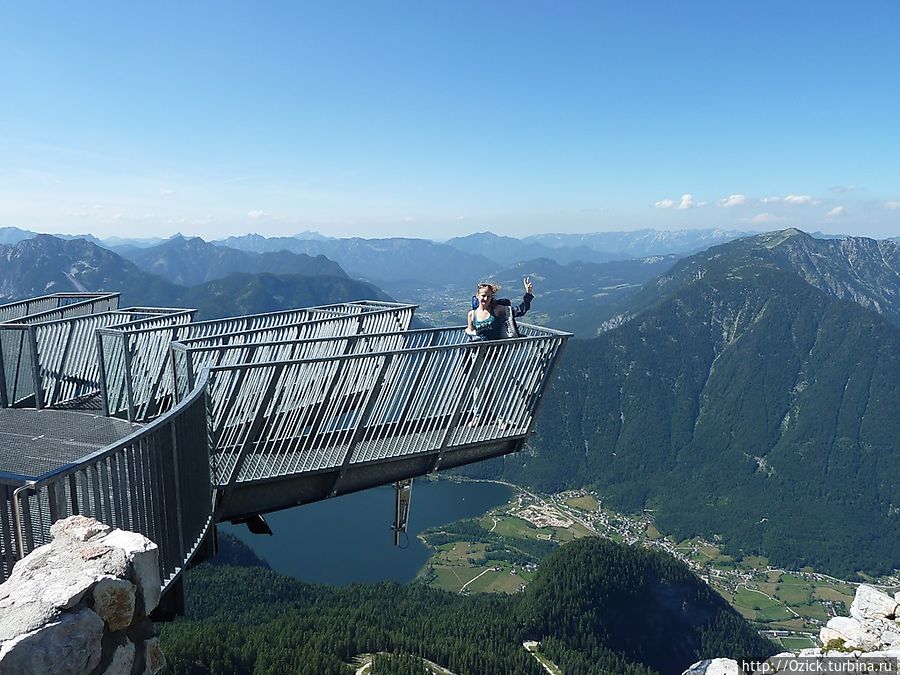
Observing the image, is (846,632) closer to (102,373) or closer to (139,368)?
(139,368)

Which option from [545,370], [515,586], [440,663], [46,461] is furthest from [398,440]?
[515,586]

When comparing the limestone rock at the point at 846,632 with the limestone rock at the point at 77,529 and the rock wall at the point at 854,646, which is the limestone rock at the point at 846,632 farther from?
→ the limestone rock at the point at 77,529

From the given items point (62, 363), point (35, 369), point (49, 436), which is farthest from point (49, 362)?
point (49, 436)

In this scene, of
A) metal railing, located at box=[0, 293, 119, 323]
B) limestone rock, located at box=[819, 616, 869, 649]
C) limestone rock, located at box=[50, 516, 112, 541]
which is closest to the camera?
limestone rock, located at box=[50, 516, 112, 541]

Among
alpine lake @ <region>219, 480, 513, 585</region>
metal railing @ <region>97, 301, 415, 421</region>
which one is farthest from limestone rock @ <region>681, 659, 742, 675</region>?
alpine lake @ <region>219, 480, 513, 585</region>

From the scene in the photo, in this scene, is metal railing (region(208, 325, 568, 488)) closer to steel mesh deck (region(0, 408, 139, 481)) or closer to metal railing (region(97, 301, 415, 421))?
metal railing (region(97, 301, 415, 421))

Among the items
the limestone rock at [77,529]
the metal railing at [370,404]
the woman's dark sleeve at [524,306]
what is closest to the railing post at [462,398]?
the metal railing at [370,404]

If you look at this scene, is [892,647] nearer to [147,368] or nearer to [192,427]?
[192,427]
